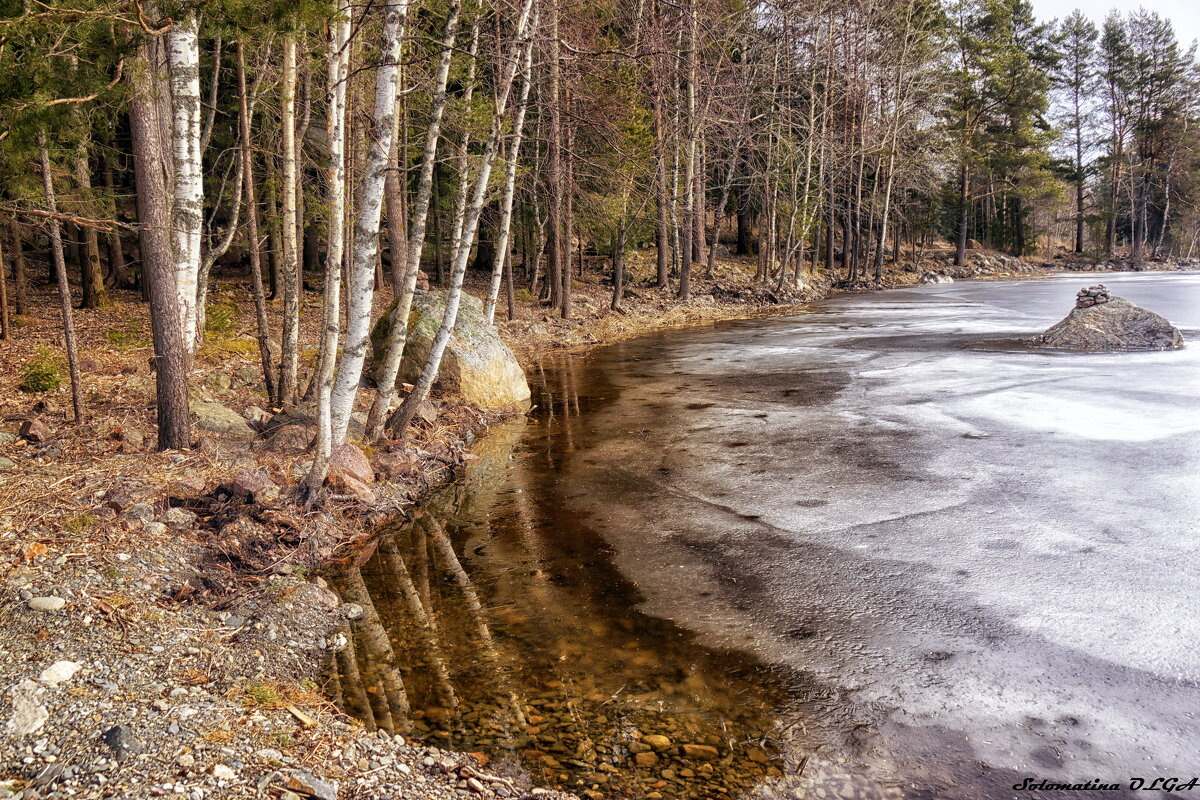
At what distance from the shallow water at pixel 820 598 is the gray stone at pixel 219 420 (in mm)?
2447

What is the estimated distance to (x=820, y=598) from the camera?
537 cm

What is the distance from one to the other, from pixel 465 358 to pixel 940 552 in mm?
7942

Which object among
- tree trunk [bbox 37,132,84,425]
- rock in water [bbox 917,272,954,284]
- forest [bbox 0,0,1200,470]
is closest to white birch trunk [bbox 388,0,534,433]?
forest [bbox 0,0,1200,470]

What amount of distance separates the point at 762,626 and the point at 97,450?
6166mm

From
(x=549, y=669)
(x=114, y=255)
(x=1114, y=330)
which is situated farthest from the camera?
(x=114, y=255)

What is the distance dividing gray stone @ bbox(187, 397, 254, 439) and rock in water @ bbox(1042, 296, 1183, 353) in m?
16.5

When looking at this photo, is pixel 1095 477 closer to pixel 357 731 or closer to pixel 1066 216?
pixel 357 731

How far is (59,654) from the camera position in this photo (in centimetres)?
389

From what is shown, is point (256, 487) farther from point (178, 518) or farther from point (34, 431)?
point (34, 431)

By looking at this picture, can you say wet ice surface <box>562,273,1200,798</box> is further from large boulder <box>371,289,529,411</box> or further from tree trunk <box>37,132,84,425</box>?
tree trunk <box>37,132,84,425</box>

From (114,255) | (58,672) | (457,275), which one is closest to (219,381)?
(457,275)

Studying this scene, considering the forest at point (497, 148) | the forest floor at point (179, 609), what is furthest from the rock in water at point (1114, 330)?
the forest floor at point (179, 609)

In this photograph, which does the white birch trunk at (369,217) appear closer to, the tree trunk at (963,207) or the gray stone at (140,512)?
the gray stone at (140,512)

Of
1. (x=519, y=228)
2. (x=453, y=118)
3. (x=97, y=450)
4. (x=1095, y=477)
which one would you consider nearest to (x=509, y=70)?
(x=453, y=118)
